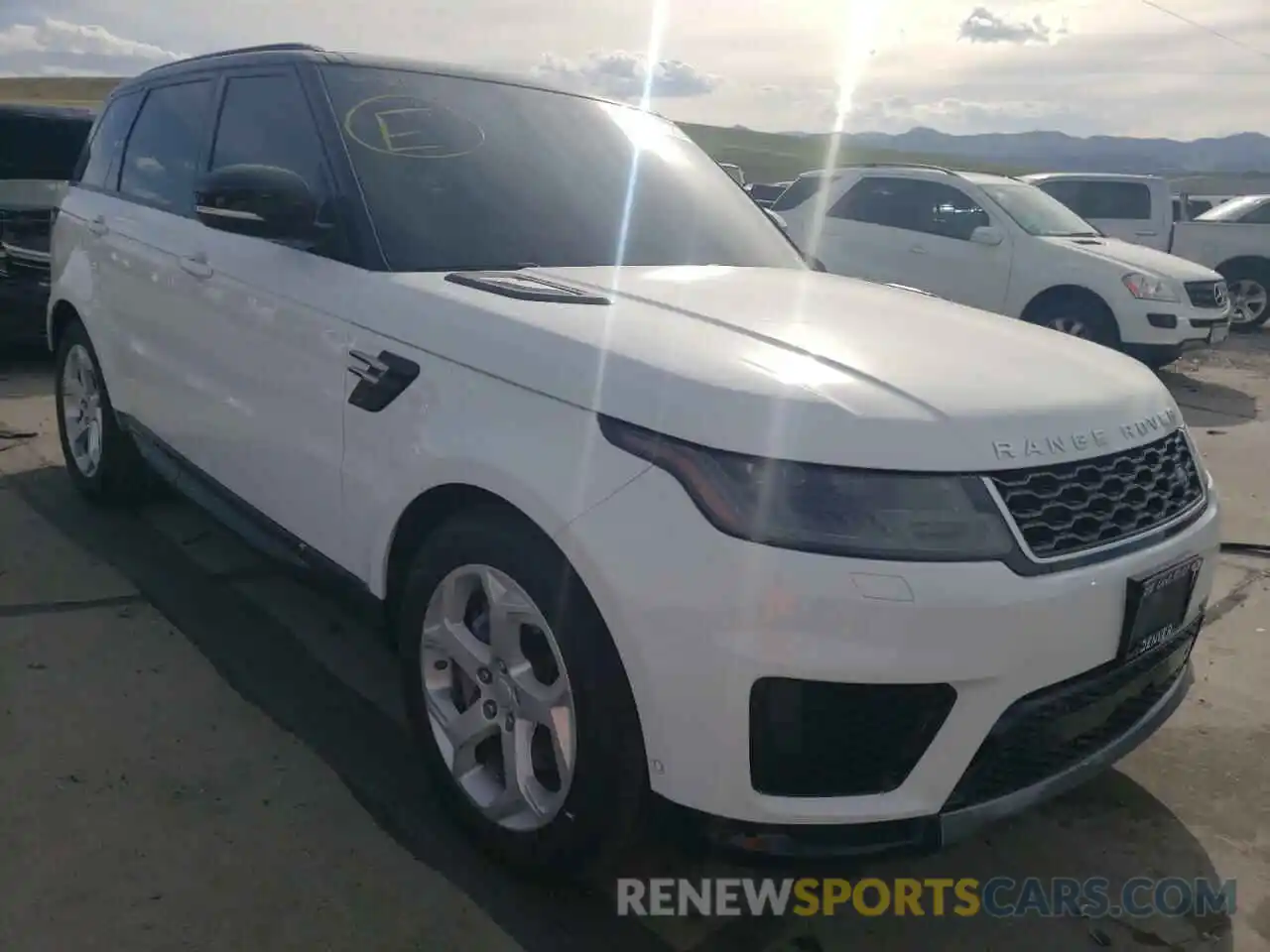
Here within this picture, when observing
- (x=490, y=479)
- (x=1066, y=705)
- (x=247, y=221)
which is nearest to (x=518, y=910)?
(x=490, y=479)

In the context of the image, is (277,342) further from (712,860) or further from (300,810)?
(712,860)

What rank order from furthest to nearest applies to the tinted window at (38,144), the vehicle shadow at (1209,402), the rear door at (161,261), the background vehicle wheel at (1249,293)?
the background vehicle wheel at (1249,293), the vehicle shadow at (1209,402), the tinted window at (38,144), the rear door at (161,261)

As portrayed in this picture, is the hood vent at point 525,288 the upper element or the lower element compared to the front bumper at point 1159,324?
upper

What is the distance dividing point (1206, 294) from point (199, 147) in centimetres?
878

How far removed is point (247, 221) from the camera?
283 centimetres

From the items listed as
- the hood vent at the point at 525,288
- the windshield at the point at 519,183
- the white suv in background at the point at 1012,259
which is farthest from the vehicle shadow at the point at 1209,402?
the hood vent at the point at 525,288

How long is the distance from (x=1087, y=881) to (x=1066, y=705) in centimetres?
76

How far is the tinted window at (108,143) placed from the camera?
4.52 m

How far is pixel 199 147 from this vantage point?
381 centimetres

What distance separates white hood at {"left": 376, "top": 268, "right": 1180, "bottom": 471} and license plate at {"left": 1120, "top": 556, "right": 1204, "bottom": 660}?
281 mm

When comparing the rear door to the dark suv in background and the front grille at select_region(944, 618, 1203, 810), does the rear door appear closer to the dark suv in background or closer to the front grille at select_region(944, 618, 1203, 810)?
the front grille at select_region(944, 618, 1203, 810)

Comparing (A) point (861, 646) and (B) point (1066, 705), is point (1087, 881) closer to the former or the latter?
(B) point (1066, 705)

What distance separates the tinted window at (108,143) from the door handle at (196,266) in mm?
1211

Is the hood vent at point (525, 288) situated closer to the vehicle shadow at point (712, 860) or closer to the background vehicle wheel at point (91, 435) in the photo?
the vehicle shadow at point (712, 860)
